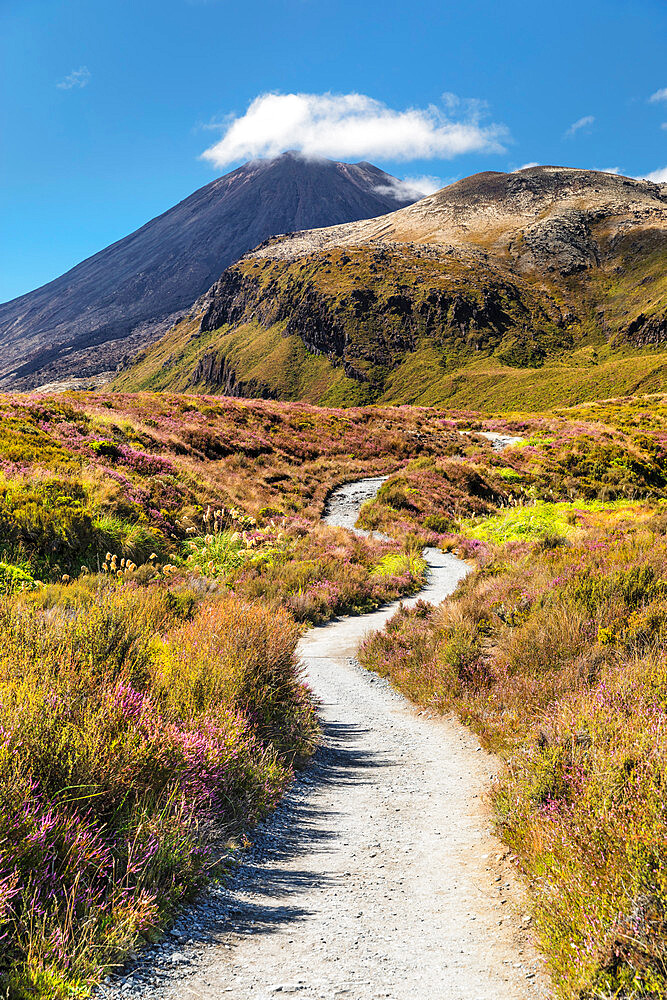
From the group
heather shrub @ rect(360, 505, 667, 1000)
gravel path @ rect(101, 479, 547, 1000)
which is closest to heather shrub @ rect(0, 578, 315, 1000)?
gravel path @ rect(101, 479, 547, 1000)

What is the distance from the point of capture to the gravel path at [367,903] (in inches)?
114

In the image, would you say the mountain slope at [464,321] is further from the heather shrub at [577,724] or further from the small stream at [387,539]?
the heather shrub at [577,724]

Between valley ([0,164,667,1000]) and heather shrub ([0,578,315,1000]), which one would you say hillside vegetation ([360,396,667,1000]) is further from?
heather shrub ([0,578,315,1000])

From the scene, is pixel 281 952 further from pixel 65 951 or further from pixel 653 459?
pixel 653 459

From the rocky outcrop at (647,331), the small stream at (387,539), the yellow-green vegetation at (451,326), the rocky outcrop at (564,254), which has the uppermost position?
the rocky outcrop at (564,254)

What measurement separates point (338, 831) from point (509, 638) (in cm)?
386

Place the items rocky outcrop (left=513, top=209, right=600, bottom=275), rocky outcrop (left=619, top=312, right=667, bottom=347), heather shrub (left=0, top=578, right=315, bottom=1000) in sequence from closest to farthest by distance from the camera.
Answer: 1. heather shrub (left=0, top=578, right=315, bottom=1000)
2. rocky outcrop (left=619, top=312, right=667, bottom=347)
3. rocky outcrop (left=513, top=209, right=600, bottom=275)

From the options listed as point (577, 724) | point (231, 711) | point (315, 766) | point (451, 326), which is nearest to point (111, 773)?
point (231, 711)

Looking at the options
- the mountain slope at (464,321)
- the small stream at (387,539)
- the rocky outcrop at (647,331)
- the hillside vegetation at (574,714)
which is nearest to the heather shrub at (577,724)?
the hillside vegetation at (574,714)

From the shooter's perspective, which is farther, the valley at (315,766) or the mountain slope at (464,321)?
the mountain slope at (464,321)

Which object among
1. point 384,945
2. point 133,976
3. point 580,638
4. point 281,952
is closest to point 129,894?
point 133,976

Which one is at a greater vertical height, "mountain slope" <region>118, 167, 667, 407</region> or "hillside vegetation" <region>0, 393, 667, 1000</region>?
"mountain slope" <region>118, 167, 667, 407</region>

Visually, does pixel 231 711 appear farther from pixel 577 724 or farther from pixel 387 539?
pixel 387 539

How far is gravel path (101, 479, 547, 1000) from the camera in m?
2.91
